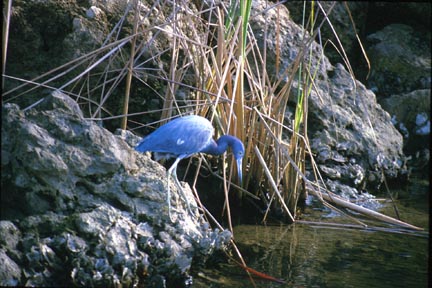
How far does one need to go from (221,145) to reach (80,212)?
118 centimetres

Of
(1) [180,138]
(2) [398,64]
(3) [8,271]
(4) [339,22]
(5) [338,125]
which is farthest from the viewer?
(2) [398,64]

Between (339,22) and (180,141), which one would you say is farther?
(339,22)

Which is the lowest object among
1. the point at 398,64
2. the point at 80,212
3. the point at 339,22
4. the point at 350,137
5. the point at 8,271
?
the point at 8,271

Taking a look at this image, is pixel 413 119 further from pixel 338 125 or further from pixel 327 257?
pixel 327 257

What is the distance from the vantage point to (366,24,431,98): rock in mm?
7879

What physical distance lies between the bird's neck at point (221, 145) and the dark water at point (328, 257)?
0.59 meters

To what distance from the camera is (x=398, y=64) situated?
7.94 m

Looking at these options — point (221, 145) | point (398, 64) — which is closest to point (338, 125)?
point (221, 145)

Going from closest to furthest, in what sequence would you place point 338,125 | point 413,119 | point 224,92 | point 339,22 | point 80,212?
point 80,212 < point 224,92 < point 338,125 < point 413,119 < point 339,22

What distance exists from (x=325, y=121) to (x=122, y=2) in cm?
193

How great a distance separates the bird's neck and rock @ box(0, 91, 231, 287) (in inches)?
24.1

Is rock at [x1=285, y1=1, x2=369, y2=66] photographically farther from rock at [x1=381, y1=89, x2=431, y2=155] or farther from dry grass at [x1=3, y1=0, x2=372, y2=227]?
dry grass at [x1=3, y1=0, x2=372, y2=227]

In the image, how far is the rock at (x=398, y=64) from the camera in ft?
25.8

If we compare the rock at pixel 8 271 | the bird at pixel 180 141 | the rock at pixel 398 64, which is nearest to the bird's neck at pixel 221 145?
the bird at pixel 180 141
